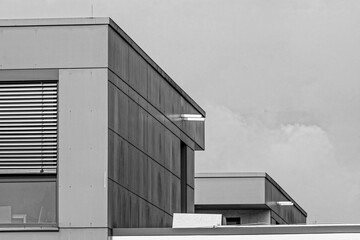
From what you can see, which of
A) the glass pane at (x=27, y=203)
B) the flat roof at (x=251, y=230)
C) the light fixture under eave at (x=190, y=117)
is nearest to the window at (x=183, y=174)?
the light fixture under eave at (x=190, y=117)

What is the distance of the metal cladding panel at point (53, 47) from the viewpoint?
27.7 meters

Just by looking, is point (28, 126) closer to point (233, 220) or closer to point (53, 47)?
point (53, 47)

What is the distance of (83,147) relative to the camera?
27.5m


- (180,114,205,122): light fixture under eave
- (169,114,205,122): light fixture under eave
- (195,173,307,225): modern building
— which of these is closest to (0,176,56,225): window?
(169,114,205,122): light fixture under eave

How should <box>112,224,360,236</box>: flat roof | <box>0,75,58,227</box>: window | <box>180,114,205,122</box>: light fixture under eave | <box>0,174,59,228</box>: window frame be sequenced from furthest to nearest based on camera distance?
<box>180,114,205,122</box>: light fixture under eave → <box>0,75,58,227</box>: window → <box>0,174,59,228</box>: window frame → <box>112,224,360,236</box>: flat roof

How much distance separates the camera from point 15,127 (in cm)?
2802

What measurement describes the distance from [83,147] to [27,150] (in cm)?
122

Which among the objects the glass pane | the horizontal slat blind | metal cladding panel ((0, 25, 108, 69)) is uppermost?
metal cladding panel ((0, 25, 108, 69))

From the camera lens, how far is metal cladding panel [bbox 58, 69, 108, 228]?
27281 mm

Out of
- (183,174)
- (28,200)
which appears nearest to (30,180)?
(28,200)

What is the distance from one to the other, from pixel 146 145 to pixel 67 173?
450 cm

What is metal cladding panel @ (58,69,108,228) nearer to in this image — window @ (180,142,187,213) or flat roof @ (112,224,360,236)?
flat roof @ (112,224,360,236)

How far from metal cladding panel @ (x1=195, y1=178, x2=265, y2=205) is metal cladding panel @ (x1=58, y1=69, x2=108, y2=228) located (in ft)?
99.9

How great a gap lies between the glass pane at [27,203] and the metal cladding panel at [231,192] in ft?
99.1
